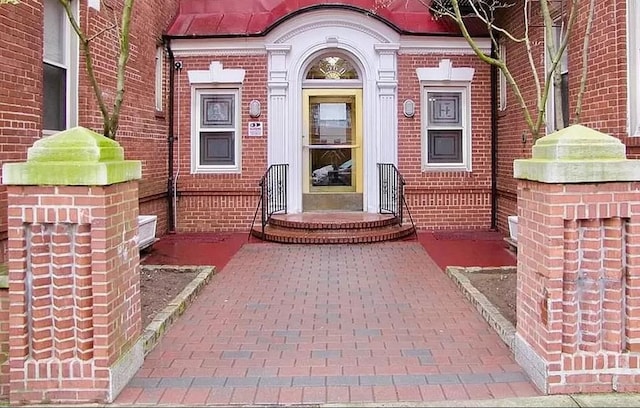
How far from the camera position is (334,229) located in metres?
9.93

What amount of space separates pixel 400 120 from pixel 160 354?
7845 millimetres

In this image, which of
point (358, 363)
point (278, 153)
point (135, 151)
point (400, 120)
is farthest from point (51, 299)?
point (400, 120)

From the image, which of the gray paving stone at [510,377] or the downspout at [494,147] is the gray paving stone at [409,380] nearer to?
the gray paving stone at [510,377]

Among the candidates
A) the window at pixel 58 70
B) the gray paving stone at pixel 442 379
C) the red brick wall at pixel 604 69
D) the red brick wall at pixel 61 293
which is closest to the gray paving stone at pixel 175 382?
the red brick wall at pixel 61 293

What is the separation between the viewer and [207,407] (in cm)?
362

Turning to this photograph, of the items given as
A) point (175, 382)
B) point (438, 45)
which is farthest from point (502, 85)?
point (175, 382)

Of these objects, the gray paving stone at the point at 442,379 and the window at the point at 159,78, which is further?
the window at the point at 159,78

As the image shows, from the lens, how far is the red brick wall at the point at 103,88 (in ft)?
19.5

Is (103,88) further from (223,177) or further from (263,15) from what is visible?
(263,15)

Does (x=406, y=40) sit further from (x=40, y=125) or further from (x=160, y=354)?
(x=160, y=354)

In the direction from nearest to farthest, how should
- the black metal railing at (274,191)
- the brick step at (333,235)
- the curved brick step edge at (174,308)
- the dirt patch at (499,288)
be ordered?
1. the curved brick step edge at (174,308)
2. the dirt patch at (499,288)
3. the brick step at (333,235)
4. the black metal railing at (274,191)

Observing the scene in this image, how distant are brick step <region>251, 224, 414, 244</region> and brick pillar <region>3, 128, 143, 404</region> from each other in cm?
601

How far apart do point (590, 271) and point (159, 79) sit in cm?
945

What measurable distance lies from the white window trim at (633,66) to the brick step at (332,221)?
4.54 metres
